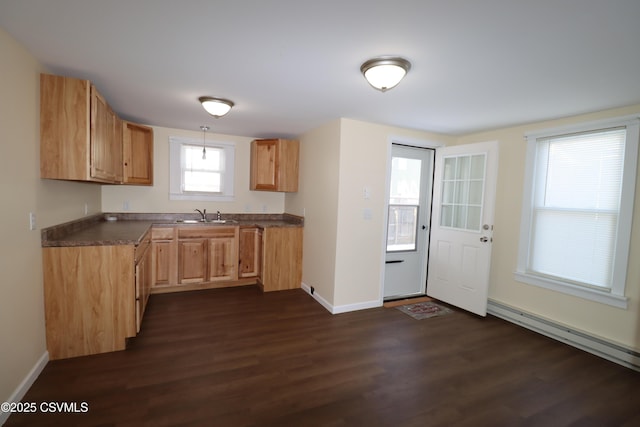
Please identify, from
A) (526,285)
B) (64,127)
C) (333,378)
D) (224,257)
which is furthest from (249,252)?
(526,285)

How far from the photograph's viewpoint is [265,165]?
4602 millimetres

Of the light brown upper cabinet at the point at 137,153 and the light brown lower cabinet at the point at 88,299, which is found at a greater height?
the light brown upper cabinet at the point at 137,153

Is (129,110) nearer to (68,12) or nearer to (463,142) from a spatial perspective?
(68,12)

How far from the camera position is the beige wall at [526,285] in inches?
104

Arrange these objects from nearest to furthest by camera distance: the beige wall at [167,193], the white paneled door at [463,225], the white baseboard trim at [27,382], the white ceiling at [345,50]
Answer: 1. the white ceiling at [345,50]
2. the white baseboard trim at [27,382]
3. the white paneled door at [463,225]
4. the beige wall at [167,193]

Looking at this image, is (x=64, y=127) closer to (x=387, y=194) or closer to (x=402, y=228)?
(x=387, y=194)

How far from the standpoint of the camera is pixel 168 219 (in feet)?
14.8

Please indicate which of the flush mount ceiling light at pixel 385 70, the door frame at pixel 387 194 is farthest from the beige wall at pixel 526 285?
the flush mount ceiling light at pixel 385 70

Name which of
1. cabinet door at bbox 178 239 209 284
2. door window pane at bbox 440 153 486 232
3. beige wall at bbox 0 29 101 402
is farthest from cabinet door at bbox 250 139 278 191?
beige wall at bbox 0 29 101 402

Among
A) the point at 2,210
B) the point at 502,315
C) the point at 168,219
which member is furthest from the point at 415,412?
the point at 168,219

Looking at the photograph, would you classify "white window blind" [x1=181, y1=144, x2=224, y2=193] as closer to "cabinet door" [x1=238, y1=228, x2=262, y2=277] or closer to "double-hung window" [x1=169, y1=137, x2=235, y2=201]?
"double-hung window" [x1=169, y1=137, x2=235, y2=201]

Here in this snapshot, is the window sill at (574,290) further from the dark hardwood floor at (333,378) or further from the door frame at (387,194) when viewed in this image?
the door frame at (387,194)

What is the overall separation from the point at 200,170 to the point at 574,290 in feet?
16.3

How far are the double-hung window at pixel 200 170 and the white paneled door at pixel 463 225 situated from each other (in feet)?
10.6
